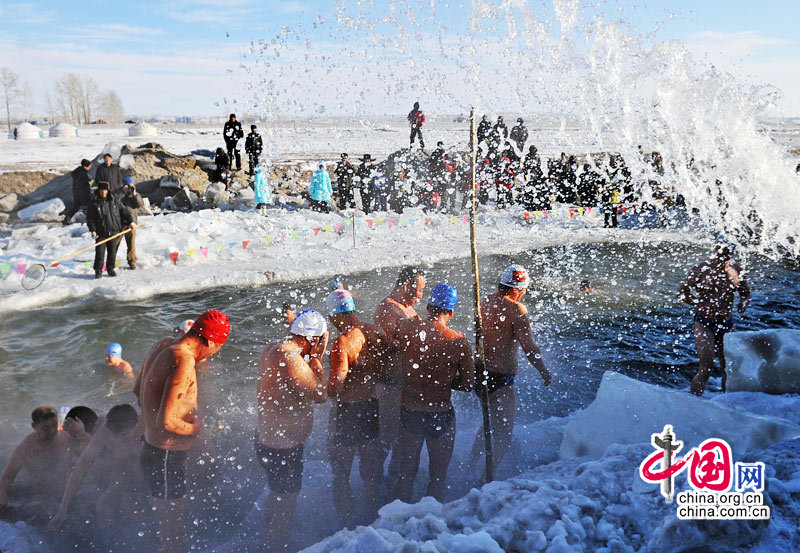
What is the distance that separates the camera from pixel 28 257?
10750 mm

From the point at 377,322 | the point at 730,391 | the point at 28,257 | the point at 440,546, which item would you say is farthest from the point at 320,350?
the point at 28,257

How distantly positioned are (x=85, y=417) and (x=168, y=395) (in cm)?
138

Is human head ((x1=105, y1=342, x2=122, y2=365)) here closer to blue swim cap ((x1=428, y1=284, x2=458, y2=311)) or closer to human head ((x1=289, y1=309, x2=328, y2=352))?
human head ((x1=289, y1=309, x2=328, y2=352))

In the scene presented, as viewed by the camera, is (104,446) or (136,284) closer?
(104,446)

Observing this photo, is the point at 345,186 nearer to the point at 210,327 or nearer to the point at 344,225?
the point at 344,225

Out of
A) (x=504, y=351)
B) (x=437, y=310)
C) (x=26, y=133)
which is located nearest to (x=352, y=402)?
(x=437, y=310)

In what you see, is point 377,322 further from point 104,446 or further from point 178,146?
point 178,146

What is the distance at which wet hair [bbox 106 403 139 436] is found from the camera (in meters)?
4.16

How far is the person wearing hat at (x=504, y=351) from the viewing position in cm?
505

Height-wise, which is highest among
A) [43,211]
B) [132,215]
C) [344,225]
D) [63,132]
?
[63,132]

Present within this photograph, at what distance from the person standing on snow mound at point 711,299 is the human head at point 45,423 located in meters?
6.35

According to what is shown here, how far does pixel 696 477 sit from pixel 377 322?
109 inches

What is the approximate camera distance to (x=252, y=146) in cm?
1777

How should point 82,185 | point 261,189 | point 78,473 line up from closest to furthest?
point 78,473
point 82,185
point 261,189
